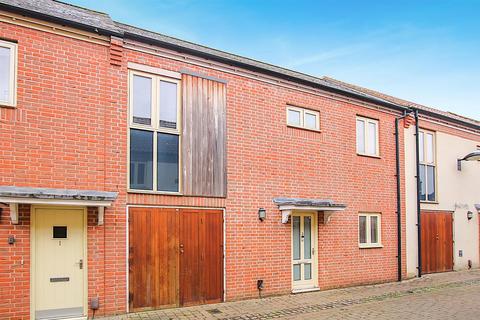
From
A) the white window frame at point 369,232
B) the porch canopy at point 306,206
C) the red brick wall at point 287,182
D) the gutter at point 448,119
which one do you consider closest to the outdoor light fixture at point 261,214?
the red brick wall at point 287,182

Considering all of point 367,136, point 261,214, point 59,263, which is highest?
point 367,136

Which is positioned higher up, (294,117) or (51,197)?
(294,117)

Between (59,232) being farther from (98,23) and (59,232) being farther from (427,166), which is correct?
(427,166)

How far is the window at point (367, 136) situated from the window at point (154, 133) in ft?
19.6

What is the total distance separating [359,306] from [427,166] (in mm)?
7058

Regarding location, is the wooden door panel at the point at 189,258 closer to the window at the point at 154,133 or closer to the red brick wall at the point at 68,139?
the window at the point at 154,133

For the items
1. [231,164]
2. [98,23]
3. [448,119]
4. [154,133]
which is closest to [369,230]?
[231,164]

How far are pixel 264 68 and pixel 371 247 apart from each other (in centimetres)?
604

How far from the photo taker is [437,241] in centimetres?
1419

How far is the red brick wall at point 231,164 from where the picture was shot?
7.30 meters

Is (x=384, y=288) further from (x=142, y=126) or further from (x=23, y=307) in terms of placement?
(x=23, y=307)

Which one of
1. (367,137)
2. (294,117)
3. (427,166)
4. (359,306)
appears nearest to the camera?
(359,306)

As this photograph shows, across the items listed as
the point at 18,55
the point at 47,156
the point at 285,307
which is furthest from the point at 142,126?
the point at 285,307

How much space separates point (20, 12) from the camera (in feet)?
23.8
